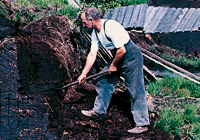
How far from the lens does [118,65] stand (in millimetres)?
3277

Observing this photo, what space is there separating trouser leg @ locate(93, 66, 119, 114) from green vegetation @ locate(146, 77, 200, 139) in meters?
0.84

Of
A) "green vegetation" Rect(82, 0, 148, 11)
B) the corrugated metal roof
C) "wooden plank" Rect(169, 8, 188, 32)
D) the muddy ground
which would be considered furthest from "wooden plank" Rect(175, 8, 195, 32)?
the muddy ground

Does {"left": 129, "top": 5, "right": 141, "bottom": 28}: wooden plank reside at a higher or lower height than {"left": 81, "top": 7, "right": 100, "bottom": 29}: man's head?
higher

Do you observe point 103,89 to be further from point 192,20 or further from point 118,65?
point 192,20

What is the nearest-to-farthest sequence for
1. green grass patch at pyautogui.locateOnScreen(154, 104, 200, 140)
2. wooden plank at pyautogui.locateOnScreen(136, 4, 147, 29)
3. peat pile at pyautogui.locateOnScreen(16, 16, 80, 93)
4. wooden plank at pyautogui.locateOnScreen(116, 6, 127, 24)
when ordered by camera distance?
green grass patch at pyautogui.locateOnScreen(154, 104, 200, 140), peat pile at pyautogui.locateOnScreen(16, 16, 80, 93), wooden plank at pyautogui.locateOnScreen(136, 4, 147, 29), wooden plank at pyautogui.locateOnScreen(116, 6, 127, 24)

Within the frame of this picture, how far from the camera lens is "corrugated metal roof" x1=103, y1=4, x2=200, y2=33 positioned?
7.83 meters

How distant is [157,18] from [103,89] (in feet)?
19.0

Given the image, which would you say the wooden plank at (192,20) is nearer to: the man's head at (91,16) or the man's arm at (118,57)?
the man's arm at (118,57)

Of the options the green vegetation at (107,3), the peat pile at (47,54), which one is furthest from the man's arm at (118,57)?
the green vegetation at (107,3)

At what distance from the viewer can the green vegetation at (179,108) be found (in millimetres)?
3389

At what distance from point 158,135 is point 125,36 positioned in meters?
1.47

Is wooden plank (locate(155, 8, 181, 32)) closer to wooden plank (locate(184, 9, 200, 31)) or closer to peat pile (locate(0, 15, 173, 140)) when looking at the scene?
wooden plank (locate(184, 9, 200, 31))

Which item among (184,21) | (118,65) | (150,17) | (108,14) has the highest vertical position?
(108,14)

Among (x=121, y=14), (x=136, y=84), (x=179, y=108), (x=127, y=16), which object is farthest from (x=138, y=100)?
(x=121, y=14)
